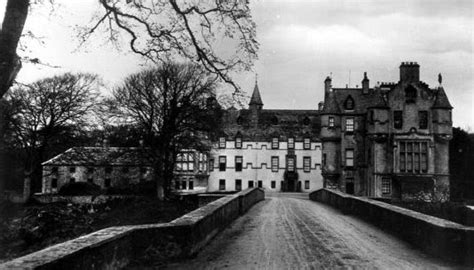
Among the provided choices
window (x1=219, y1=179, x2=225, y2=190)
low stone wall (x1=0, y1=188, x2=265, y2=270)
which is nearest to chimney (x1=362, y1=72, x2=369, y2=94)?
window (x1=219, y1=179, x2=225, y2=190)

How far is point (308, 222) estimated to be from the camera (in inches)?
721

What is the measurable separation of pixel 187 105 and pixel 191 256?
96.9ft

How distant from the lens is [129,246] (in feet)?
28.3

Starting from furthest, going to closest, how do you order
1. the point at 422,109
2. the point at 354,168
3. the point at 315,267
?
the point at 354,168
the point at 422,109
the point at 315,267

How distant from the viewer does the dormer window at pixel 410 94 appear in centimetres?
4516

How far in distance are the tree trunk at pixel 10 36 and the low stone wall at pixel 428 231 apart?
907 centimetres

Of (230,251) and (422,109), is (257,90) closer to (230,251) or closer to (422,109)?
(422,109)

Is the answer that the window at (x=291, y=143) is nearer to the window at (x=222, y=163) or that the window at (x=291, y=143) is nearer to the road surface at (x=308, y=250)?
the window at (x=222, y=163)

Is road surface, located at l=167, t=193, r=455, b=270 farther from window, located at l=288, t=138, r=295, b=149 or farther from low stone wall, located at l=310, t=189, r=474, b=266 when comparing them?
window, located at l=288, t=138, r=295, b=149

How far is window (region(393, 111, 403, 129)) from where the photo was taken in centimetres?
4550

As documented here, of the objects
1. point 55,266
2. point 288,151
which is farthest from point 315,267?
point 288,151

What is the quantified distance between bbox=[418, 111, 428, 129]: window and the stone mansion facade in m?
0.05

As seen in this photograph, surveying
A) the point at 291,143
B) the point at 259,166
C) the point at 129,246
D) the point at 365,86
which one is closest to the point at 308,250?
the point at 129,246

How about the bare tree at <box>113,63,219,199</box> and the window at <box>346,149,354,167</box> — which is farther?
the window at <box>346,149,354,167</box>
